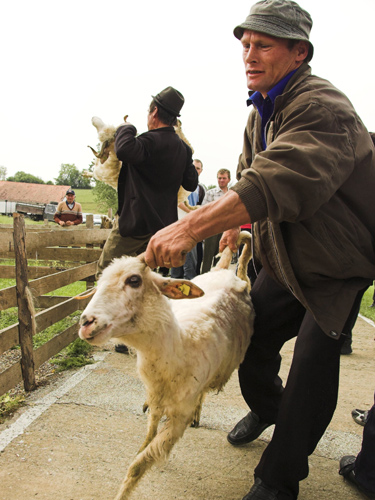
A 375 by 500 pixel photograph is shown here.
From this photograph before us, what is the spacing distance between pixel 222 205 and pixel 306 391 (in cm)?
112

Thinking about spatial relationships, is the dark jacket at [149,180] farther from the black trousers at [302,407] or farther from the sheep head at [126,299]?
the black trousers at [302,407]

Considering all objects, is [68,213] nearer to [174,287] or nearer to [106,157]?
[106,157]

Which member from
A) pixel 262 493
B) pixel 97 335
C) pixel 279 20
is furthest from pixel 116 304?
pixel 279 20

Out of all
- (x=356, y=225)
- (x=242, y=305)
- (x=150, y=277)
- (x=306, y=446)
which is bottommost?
(x=306, y=446)

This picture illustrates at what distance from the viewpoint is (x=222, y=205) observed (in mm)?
1682

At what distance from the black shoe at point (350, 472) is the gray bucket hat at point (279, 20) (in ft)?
8.34

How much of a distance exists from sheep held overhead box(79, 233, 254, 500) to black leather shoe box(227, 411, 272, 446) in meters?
0.36

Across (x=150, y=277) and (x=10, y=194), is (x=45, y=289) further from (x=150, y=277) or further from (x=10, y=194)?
(x=10, y=194)

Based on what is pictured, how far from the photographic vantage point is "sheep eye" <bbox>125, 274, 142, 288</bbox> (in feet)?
6.89

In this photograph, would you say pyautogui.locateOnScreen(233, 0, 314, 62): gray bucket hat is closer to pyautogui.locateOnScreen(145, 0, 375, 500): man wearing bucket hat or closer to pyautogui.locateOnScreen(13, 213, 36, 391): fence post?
pyautogui.locateOnScreen(145, 0, 375, 500): man wearing bucket hat

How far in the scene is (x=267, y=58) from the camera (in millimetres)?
2031

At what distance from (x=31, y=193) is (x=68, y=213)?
71283 millimetres

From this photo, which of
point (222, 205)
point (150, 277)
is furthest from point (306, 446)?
point (222, 205)

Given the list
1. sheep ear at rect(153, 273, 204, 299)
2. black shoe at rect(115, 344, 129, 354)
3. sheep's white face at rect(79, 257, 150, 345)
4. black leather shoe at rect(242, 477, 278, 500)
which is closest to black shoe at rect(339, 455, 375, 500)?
black leather shoe at rect(242, 477, 278, 500)
